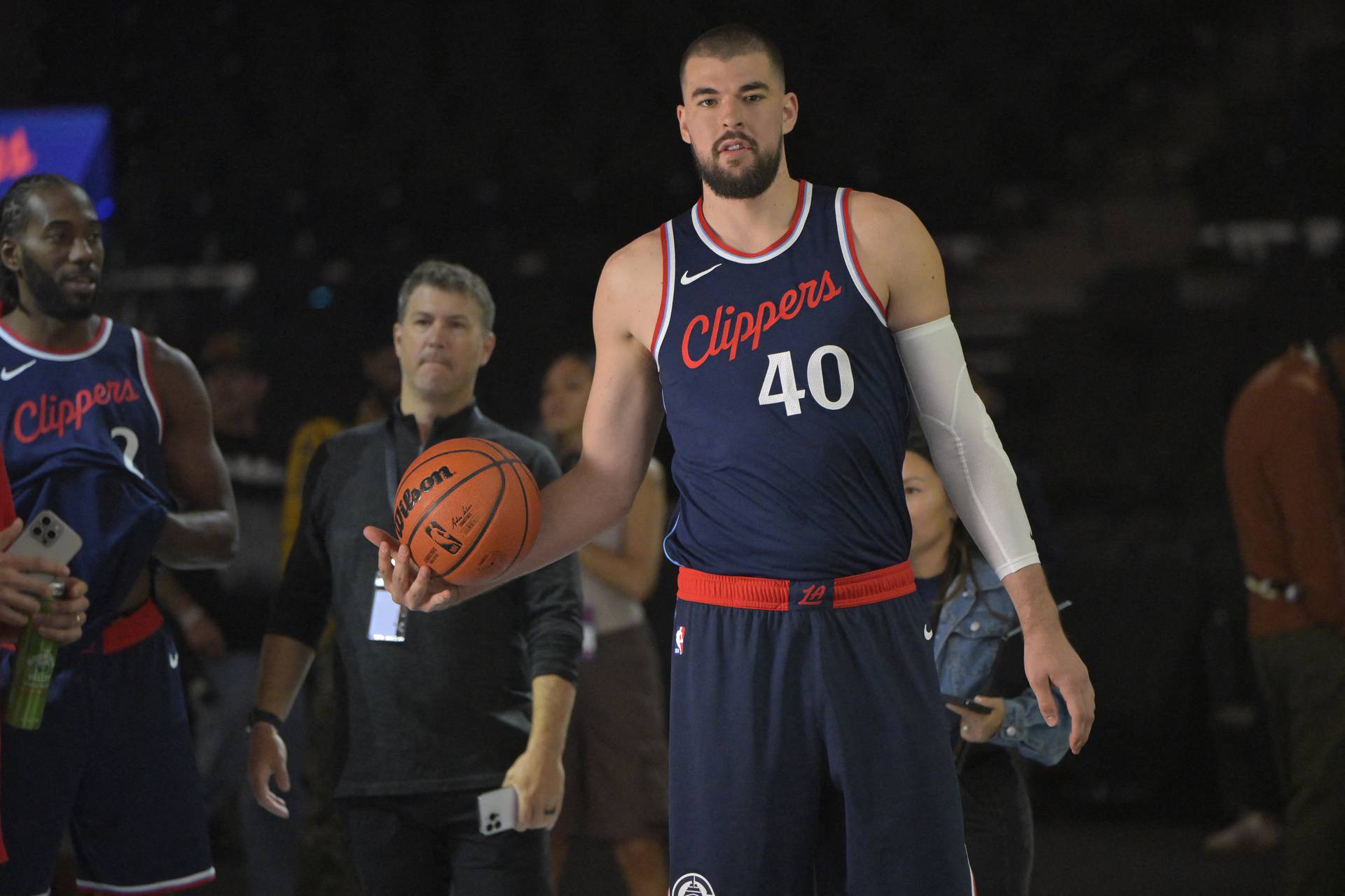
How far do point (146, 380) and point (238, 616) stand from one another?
218cm

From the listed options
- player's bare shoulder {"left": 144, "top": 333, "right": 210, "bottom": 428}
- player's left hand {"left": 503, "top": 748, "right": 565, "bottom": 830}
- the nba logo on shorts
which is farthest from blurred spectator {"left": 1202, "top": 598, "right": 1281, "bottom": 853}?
player's bare shoulder {"left": 144, "top": 333, "right": 210, "bottom": 428}

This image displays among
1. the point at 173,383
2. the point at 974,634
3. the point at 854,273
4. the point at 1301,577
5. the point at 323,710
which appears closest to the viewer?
the point at 854,273

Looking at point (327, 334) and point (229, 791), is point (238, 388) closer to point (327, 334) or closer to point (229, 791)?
point (229, 791)

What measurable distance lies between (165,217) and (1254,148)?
21.8 ft

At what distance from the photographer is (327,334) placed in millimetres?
7496

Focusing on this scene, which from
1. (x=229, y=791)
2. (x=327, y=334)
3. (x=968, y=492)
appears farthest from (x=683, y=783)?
(x=327, y=334)

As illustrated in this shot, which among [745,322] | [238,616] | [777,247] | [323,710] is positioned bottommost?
[323,710]

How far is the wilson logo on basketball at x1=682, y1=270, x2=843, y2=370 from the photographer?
6.85 feet

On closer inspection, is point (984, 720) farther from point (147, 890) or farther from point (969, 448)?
point (147, 890)

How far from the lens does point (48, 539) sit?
2631 mm

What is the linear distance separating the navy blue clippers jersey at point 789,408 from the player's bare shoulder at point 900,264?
0.02 meters

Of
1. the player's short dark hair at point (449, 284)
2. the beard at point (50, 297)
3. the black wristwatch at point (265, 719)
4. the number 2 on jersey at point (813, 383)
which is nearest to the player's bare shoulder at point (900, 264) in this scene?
the number 2 on jersey at point (813, 383)

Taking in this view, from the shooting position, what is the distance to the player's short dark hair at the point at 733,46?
86.4 inches

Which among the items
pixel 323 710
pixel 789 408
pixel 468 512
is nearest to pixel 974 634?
pixel 789 408
